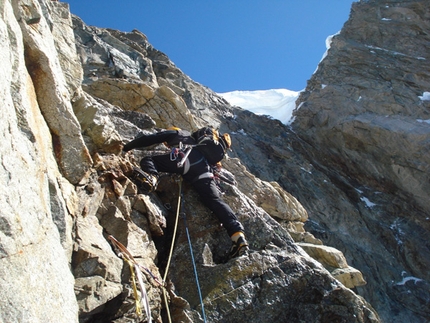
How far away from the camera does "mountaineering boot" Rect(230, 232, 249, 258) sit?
273 inches

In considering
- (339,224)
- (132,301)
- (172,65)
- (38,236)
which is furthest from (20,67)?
(172,65)

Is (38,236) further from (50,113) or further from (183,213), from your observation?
(183,213)

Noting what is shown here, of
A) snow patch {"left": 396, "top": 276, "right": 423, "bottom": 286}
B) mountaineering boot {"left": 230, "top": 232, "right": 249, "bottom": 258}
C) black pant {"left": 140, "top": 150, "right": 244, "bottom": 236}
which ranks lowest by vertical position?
snow patch {"left": 396, "top": 276, "right": 423, "bottom": 286}

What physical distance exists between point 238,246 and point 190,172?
176 centimetres

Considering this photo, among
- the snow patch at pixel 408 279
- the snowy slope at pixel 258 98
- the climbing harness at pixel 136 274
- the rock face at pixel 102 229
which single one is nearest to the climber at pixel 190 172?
the rock face at pixel 102 229

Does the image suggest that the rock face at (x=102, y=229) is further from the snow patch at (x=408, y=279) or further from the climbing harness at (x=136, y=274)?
the snow patch at (x=408, y=279)

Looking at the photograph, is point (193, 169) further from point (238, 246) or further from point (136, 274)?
point (136, 274)

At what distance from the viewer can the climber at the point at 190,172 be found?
711cm

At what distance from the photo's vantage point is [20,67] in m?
5.13

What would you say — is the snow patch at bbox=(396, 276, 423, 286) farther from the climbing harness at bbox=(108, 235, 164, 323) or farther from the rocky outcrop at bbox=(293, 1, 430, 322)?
the climbing harness at bbox=(108, 235, 164, 323)

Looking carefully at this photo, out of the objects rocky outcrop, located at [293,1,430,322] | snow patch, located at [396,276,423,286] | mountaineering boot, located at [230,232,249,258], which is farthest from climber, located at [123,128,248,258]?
snow patch, located at [396,276,423,286]

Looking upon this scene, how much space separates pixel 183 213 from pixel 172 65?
21302mm

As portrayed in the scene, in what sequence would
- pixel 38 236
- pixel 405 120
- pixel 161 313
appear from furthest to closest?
pixel 405 120 → pixel 161 313 → pixel 38 236

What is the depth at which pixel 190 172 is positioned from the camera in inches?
314
